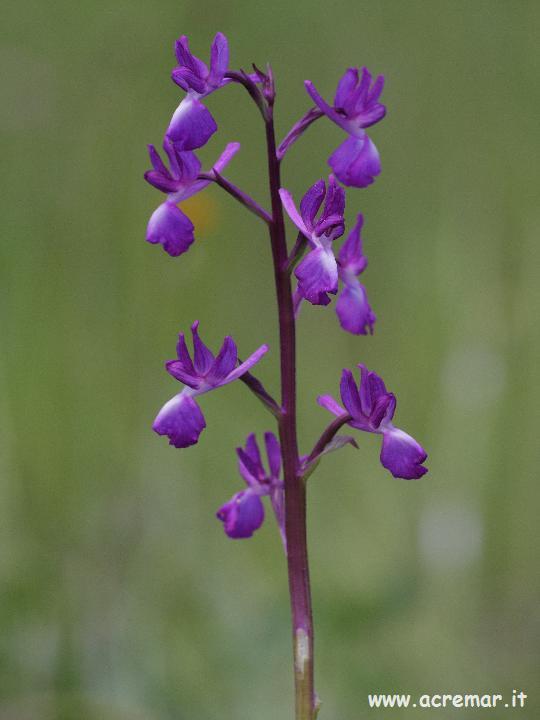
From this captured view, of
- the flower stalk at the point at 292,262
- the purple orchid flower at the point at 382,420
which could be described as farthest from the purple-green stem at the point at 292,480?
the purple orchid flower at the point at 382,420

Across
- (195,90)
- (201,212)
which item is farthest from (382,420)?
(201,212)

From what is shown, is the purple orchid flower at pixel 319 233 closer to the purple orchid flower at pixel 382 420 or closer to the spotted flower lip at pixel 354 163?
the spotted flower lip at pixel 354 163

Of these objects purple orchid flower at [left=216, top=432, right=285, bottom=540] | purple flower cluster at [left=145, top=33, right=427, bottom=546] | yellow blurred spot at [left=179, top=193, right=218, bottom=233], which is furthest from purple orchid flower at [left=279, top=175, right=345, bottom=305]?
yellow blurred spot at [left=179, top=193, right=218, bottom=233]

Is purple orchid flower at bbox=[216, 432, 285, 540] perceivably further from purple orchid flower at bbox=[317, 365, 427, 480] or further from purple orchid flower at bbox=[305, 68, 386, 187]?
purple orchid flower at bbox=[305, 68, 386, 187]

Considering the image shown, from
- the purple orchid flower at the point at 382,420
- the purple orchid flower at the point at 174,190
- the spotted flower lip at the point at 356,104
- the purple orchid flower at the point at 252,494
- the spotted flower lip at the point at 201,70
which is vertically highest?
the spotted flower lip at the point at 201,70

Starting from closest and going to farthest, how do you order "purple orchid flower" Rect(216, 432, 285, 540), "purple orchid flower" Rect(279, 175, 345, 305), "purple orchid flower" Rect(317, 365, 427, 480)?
"purple orchid flower" Rect(279, 175, 345, 305) < "purple orchid flower" Rect(317, 365, 427, 480) < "purple orchid flower" Rect(216, 432, 285, 540)

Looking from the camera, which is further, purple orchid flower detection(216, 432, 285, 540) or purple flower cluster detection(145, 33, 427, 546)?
purple orchid flower detection(216, 432, 285, 540)
